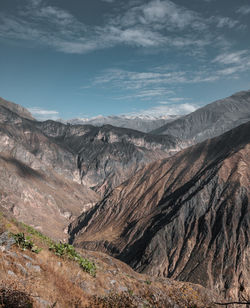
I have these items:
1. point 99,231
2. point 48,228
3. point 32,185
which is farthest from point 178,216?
point 32,185

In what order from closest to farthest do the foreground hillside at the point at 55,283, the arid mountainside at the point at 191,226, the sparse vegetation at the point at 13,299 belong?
the sparse vegetation at the point at 13,299 < the foreground hillside at the point at 55,283 < the arid mountainside at the point at 191,226

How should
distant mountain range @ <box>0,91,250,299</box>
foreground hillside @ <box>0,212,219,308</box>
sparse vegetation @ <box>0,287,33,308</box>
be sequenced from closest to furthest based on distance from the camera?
sparse vegetation @ <box>0,287,33,308</box>, foreground hillside @ <box>0,212,219,308</box>, distant mountain range @ <box>0,91,250,299</box>

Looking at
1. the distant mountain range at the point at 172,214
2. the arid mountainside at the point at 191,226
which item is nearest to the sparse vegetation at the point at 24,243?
the distant mountain range at the point at 172,214

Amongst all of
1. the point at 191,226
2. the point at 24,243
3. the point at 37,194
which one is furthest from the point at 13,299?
the point at 37,194

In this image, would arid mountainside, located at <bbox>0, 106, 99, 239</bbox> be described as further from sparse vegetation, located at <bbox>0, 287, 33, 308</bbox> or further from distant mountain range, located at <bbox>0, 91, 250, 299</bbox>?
sparse vegetation, located at <bbox>0, 287, 33, 308</bbox>

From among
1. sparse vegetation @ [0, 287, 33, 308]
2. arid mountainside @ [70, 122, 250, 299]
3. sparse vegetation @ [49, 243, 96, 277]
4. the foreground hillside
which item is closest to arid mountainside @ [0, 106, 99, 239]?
arid mountainside @ [70, 122, 250, 299]

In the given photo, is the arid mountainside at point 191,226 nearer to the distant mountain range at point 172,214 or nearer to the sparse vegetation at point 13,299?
the distant mountain range at point 172,214

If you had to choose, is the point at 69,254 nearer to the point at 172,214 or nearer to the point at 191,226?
the point at 191,226

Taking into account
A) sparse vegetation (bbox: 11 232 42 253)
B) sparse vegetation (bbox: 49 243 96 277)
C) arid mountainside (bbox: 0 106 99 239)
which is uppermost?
sparse vegetation (bbox: 11 232 42 253)
